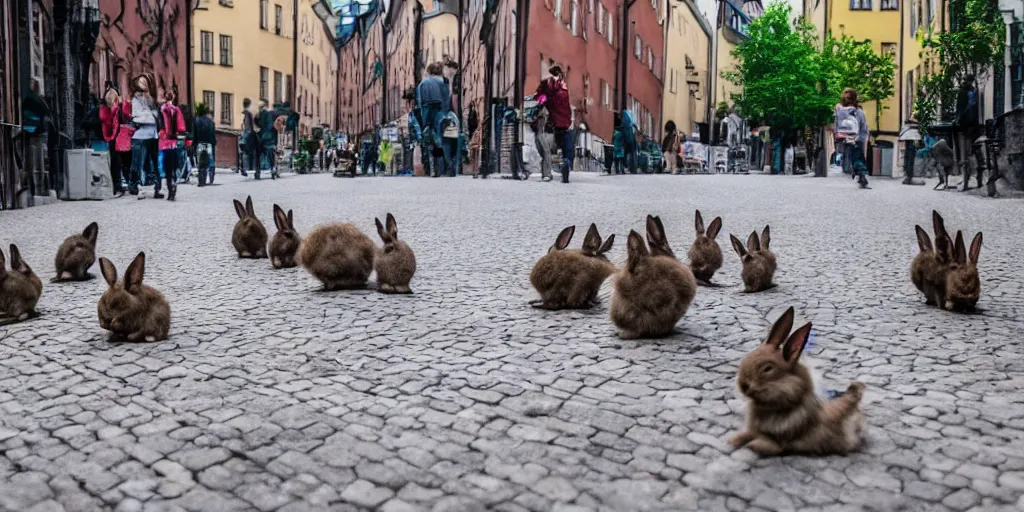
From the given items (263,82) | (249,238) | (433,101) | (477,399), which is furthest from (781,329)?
(263,82)

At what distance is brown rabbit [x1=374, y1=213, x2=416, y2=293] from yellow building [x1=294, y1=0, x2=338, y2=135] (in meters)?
32.8

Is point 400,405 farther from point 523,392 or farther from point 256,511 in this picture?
point 256,511

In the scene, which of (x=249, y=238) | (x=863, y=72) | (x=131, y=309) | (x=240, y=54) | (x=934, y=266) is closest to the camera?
(x=131, y=309)

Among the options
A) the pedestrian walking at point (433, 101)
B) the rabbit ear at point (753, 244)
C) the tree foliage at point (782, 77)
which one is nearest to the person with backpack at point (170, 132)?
the pedestrian walking at point (433, 101)

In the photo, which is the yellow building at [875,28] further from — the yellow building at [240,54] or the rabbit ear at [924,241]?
the rabbit ear at [924,241]

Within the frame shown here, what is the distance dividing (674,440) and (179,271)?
4.98 meters

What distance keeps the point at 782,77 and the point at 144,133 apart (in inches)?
1345

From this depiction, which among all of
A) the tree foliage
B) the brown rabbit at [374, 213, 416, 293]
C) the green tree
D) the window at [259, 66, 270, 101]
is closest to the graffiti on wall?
the window at [259, 66, 270, 101]

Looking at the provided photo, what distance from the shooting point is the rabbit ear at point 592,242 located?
5.35m

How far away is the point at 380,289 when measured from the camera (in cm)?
611

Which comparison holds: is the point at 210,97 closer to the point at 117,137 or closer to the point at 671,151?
the point at 671,151

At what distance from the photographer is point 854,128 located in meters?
20.2

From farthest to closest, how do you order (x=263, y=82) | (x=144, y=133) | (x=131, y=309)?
(x=263, y=82) < (x=144, y=133) < (x=131, y=309)

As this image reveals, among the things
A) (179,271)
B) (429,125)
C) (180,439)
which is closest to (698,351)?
(180,439)
